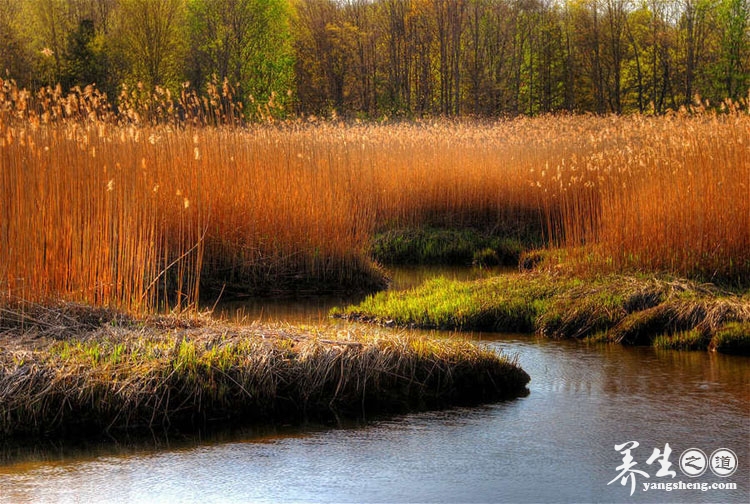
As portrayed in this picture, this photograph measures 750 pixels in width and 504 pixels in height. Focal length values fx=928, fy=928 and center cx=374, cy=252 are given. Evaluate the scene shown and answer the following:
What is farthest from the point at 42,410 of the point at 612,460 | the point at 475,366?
the point at 612,460

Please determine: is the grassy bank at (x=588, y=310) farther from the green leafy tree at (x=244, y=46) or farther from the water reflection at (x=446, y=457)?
the green leafy tree at (x=244, y=46)

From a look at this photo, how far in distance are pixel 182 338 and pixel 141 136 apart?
3.52 m

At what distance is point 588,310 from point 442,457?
3376 millimetres

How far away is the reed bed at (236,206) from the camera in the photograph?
6445 millimetres

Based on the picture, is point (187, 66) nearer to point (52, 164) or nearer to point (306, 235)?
point (306, 235)

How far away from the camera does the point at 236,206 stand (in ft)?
31.7

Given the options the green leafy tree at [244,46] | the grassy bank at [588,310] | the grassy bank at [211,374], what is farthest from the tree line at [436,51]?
the grassy bank at [211,374]

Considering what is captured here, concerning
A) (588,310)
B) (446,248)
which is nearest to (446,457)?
(588,310)

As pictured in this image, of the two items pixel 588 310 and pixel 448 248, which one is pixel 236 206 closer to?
pixel 448 248

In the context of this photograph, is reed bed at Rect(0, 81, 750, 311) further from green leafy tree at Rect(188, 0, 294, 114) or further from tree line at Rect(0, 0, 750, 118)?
green leafy tree at Rect(188, 0, 294, 114)

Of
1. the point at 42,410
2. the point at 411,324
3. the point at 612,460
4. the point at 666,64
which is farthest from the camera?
the point at 666,64

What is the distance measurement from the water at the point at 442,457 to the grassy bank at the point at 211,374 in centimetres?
24

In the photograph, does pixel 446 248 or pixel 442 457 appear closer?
pixel 442 457

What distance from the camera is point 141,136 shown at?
8.73m
